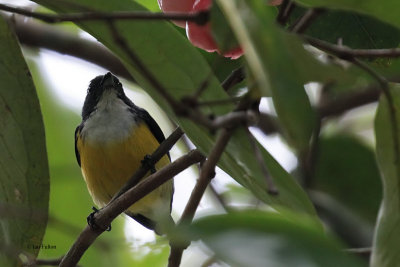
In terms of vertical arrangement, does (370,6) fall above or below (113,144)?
below

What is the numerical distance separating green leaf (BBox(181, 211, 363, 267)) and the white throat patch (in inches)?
69.8

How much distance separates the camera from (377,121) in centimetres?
103

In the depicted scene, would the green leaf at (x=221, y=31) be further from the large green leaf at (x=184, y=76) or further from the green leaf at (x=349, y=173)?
the green leaf at (x=349, y=173)

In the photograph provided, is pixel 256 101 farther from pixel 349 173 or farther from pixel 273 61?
pixel 349 173

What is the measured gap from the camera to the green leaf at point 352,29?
1214mm

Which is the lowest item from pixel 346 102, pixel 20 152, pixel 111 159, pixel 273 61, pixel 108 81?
pixel 273 61

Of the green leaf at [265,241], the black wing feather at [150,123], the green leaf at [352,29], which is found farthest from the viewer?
the black wing feather at [150,123]

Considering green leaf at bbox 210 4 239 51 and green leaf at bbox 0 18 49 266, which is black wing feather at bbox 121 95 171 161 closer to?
green leaf at bbox 0 18 49 266

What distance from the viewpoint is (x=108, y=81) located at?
256 centimetres

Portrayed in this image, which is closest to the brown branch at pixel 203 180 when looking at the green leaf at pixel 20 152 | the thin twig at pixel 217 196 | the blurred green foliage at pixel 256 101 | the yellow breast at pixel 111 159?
the blurred green foliage at pixel 256 101

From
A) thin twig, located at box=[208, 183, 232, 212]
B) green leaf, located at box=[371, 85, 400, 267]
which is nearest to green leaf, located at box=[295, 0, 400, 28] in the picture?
green leaf, located at box=[371, 85, 400, 267]

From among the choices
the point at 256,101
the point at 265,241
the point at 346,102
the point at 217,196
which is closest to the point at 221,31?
the point at 256,101

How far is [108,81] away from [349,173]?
849 mm

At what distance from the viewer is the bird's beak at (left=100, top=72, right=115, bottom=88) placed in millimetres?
2545
